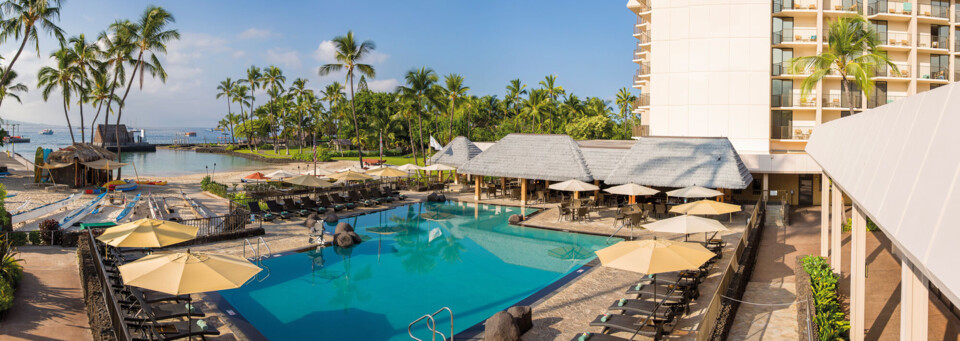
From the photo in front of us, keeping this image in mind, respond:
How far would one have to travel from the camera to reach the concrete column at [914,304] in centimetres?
493

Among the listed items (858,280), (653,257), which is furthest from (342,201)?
(858,280)

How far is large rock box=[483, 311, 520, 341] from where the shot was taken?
382 inches

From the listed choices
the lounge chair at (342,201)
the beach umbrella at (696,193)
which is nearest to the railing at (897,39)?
the beach umbrella at (696,193)

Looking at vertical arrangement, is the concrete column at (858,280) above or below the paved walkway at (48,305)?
above

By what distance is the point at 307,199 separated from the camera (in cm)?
2420

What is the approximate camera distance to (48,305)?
10.8m

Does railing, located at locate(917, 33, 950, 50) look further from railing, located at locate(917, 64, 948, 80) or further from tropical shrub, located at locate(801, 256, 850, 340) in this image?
tropical shrub, located at locate(801, 256, 850, 340)

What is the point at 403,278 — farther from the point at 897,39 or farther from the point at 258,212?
the point at 897,39

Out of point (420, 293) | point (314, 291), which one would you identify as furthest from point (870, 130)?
point (314, 291)

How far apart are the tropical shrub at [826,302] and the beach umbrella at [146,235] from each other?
41.1 ft

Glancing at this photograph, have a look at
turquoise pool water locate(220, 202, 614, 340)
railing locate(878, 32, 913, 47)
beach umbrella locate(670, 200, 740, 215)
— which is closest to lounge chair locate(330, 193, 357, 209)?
turquoise pool water locate(220, 202, 614, 340)

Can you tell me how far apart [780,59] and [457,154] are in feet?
68.0

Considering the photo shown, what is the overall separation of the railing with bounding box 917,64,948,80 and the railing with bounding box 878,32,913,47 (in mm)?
1915

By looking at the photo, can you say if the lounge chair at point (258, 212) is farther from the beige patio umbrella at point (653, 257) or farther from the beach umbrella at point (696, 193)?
the beach umbrella at point (696, 193)
